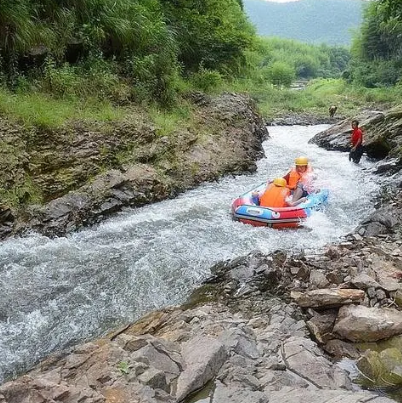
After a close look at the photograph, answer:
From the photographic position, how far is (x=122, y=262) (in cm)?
648

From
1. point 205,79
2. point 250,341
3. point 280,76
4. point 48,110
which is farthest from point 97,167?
point 280,76

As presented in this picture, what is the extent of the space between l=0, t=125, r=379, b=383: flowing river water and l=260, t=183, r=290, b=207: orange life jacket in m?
0.73

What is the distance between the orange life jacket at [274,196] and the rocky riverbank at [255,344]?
2.47m

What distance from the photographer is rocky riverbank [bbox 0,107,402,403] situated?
11.6ft

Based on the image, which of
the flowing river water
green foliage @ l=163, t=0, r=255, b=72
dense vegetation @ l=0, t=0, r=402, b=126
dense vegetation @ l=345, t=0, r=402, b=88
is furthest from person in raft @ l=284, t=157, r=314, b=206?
dense vegetation @ l=345, t=0, r=402, b=88

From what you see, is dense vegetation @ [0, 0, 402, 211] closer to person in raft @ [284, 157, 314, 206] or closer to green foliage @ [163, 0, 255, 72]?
green foliage @ [163, 0, 255, 72]

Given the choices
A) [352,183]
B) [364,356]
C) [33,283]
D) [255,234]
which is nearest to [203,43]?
[352,183]

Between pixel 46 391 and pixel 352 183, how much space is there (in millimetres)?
10017

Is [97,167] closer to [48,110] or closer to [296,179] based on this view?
[48,110]

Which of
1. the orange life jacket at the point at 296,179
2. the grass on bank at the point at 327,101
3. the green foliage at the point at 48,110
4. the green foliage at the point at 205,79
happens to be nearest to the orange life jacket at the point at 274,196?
the orange life jacket at the point at 296,179

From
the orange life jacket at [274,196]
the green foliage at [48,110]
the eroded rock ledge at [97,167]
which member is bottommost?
the orange life jacket at [274,196]

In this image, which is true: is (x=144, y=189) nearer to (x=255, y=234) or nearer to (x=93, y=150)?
(x=93, y=150)

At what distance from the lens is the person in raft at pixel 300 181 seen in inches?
376

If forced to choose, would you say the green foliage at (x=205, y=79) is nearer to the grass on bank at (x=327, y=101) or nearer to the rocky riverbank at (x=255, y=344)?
the rocky riverbank at (x=255, y=344)
